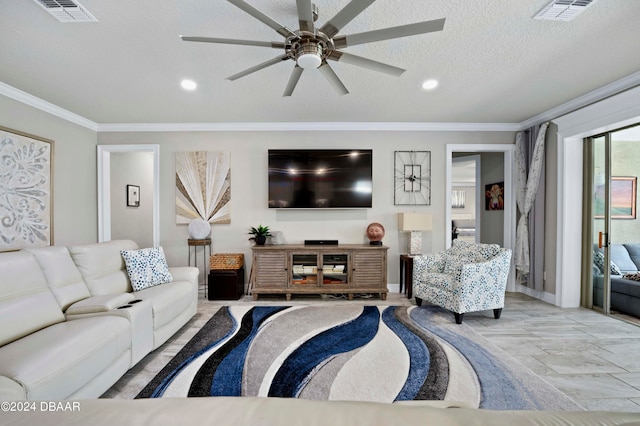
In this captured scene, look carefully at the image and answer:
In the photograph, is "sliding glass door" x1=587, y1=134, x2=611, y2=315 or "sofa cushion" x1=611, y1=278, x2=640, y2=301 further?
"sliding glass door" x1=587, y1=134, x2=611, y2=315

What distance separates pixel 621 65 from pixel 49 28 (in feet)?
15.6

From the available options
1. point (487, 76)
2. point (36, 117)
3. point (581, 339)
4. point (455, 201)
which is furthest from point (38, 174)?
point (455, 201)

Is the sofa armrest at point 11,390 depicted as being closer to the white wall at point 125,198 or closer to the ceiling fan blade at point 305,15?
the ceiling fan blade at point 305,15

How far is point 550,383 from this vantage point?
1971mm

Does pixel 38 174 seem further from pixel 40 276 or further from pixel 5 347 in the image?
pixel 5 347

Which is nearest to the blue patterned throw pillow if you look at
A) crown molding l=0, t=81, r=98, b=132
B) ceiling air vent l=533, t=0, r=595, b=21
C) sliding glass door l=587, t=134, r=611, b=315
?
crown molding l=0, t=81, r=98, b=132

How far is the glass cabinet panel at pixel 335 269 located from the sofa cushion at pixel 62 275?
2.55 meters

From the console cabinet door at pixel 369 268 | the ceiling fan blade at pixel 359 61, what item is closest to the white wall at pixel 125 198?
the console cabinet door at pixel 369 268

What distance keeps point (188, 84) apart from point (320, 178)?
2.04 m

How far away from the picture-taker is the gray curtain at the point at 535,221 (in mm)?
3902

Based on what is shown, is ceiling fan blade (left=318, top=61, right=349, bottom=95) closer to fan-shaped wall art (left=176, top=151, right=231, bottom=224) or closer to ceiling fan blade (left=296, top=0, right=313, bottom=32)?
ceiling fan blade (left=296, top=0, right=313, bottom=32)

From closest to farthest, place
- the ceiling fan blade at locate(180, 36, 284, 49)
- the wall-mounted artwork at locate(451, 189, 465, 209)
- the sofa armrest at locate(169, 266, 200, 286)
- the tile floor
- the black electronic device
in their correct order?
the ceiling fan blade at locate(180, 36, 284, 49)
the tile floor
the sofa armrest at locate(169, 266, 200, 286)
the black electronic device
the wall-mounted artwork at locate(451, 189, 465, 209)

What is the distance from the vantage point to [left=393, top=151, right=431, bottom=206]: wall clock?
14.1 feet

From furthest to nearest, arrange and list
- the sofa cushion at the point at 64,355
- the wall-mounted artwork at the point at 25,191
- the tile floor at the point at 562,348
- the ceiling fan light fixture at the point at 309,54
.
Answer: the wall-mounted artwork at the point at 25,191, the tile floor at the point at 562,348, the ceiling fan light fixture at the point at 309,54, the sofa cushion at the point at 64,355
